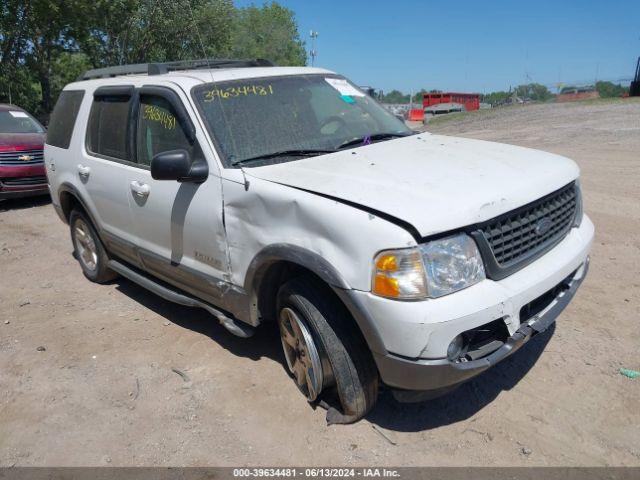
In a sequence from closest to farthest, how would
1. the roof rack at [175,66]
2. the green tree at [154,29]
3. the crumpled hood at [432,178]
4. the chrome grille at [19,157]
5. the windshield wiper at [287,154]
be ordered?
the crumpled hood at [432,178]
the windshield wiper at [287,154]
the roof rack at [175,66]
the chrome grille at [19,157]
the green tree at [154,29]

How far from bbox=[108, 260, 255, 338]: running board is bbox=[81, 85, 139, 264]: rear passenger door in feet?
0.39

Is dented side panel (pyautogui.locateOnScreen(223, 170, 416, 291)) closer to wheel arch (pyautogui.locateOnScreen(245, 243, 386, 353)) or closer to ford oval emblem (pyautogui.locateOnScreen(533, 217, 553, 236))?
wheel arch (pyautogui.locateOnScreen(245, 243, 386, 353))

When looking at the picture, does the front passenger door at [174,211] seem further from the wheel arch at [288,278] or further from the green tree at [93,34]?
the green tree at [93,34]

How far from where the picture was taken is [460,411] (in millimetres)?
3188

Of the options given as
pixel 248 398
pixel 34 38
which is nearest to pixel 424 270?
pixel 248 398

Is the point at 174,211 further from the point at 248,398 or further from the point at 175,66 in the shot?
the point at 175,66

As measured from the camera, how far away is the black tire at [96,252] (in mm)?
5191

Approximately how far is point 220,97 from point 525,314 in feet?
7.80

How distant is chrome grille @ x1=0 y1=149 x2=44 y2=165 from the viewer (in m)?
9.20

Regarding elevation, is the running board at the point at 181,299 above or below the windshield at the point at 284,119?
below

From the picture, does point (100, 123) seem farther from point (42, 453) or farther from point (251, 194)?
point (42, 453)

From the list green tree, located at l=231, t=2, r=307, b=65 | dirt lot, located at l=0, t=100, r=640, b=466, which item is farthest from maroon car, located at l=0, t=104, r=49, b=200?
green tree, located at l=231, t=2, r=307, b=65

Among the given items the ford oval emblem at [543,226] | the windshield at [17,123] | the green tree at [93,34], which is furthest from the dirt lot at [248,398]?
the green tree at [93,34]

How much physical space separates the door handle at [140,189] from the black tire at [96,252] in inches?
49.1
